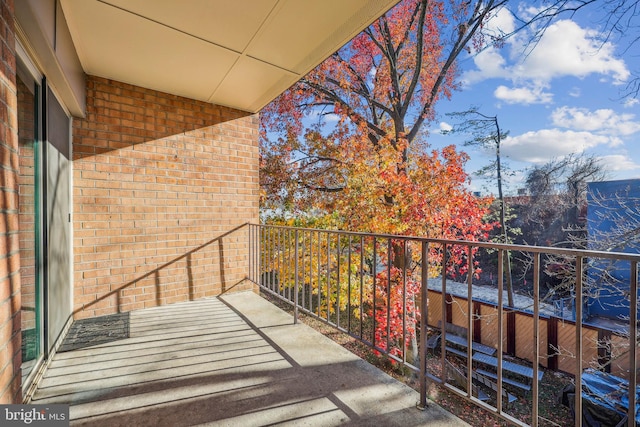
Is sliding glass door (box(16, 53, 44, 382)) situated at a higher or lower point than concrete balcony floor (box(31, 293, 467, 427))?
higher

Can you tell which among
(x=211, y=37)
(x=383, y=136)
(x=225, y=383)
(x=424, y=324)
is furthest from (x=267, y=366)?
(x=383, y=136)

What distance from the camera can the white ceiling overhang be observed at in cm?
196

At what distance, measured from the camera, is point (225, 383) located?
6.16 ft

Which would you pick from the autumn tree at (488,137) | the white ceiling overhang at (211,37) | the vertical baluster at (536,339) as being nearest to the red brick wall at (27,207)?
the white ceiling overhang at (211,37)

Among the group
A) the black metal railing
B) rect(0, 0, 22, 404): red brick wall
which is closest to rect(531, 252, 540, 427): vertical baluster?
the black metal railing

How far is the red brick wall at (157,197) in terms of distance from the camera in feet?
9.82

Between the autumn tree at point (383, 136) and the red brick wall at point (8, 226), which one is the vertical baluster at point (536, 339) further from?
the autumn tree at point (383, 136)

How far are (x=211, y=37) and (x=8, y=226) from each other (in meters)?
1.91

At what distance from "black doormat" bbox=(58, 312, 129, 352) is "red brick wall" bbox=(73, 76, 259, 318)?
0.46ft

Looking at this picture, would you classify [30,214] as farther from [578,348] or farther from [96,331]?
[578,348]

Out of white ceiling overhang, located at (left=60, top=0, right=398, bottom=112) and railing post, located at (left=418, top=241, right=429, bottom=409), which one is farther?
white ceiling overhang, located at (left=60, top=0, right=398, bottom=112)

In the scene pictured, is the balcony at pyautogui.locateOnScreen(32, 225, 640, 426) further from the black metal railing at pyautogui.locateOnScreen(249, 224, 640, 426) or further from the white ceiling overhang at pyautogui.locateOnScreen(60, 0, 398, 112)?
the white ceiling overhang at pyautogui.locateOnScreen(60, 0, 398, 112)

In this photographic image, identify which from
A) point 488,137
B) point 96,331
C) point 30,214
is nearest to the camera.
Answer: point 30,214

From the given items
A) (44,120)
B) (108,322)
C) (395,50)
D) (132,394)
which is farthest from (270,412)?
(395,50)
